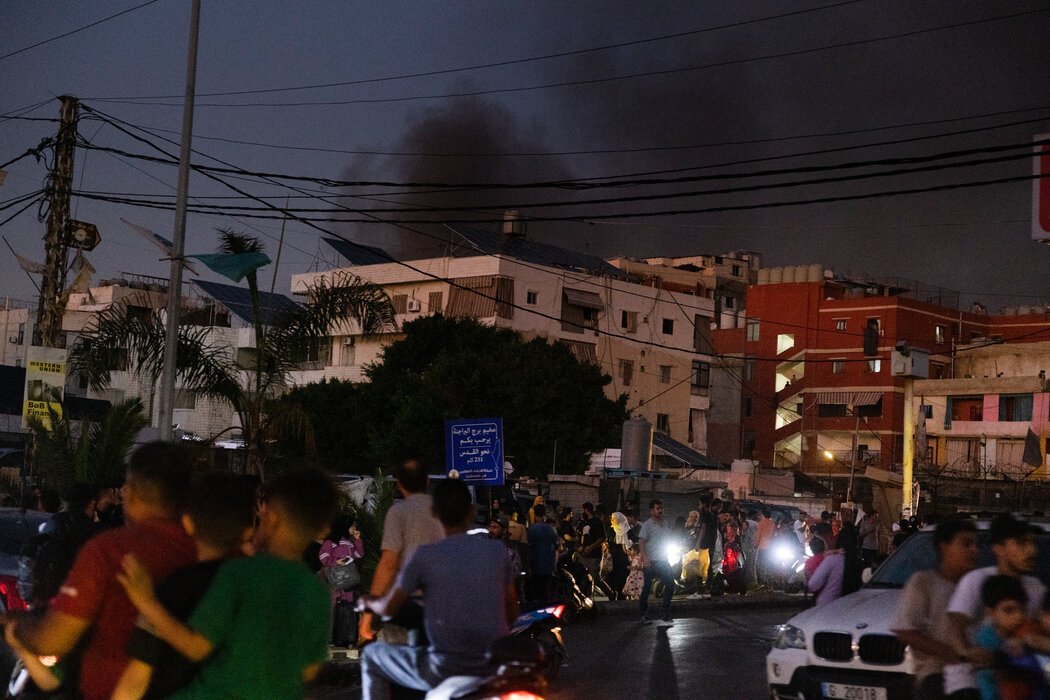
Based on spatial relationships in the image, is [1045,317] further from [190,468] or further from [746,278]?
[190,468]

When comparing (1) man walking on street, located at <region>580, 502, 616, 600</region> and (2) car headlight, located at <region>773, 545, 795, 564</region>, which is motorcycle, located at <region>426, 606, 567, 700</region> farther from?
(2) car headlight, located at <region>773, 545, 795, 564</region>

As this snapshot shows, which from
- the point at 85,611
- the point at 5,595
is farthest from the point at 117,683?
the point at 5,595

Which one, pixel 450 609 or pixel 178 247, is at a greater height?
pixel 178 247

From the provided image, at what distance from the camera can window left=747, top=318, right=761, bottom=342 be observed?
81062 millimetres

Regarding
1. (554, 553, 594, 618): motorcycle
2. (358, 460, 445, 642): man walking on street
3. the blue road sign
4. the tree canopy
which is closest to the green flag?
the blue road sign

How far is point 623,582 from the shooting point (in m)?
21.7

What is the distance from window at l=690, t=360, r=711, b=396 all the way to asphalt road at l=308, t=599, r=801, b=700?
51.0 metres

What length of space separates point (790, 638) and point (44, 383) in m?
14.7

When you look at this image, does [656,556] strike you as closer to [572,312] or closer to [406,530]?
[406,530]

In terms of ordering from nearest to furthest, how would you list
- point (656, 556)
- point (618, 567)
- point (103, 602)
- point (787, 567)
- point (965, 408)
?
point (103, 602) < point (656, 556) < point (618, 567) < point (787, 567) < point (965, 408)

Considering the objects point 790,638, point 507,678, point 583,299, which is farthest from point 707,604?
point 583,299

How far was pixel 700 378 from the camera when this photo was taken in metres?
72.3

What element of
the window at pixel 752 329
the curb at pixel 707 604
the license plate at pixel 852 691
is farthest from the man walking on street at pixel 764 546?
the window at pixel 752 329

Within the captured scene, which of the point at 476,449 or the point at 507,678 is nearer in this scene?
the point at 507,678
